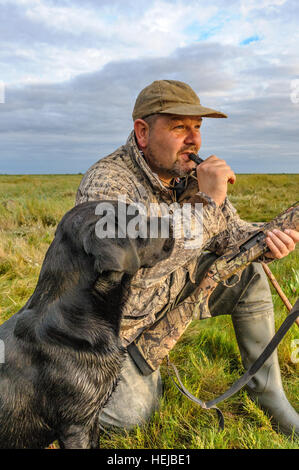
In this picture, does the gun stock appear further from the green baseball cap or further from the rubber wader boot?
the green baseball cap

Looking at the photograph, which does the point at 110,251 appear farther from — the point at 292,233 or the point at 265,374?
the point at 265,374

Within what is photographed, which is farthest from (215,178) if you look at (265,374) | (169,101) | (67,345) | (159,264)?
(265,374)

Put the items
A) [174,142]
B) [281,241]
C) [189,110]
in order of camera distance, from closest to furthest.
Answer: [281,241] < [189,110] < [174,142]

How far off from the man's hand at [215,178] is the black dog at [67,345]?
2.65ft

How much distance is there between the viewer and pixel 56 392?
2051mm

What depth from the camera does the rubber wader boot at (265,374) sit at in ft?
10.5

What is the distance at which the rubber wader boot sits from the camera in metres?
3.21

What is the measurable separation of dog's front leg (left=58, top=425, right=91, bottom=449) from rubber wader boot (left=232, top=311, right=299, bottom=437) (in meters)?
1.76

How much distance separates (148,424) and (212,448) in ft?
2.02

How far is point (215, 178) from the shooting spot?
277 centimetres

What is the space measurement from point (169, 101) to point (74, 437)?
2.50 meters

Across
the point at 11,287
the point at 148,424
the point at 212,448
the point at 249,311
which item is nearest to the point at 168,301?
the point at 249,311

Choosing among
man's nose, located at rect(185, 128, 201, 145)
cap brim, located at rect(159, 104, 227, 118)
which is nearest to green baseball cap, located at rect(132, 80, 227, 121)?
cap brim, located at rect(159, 104, 227, 118)
